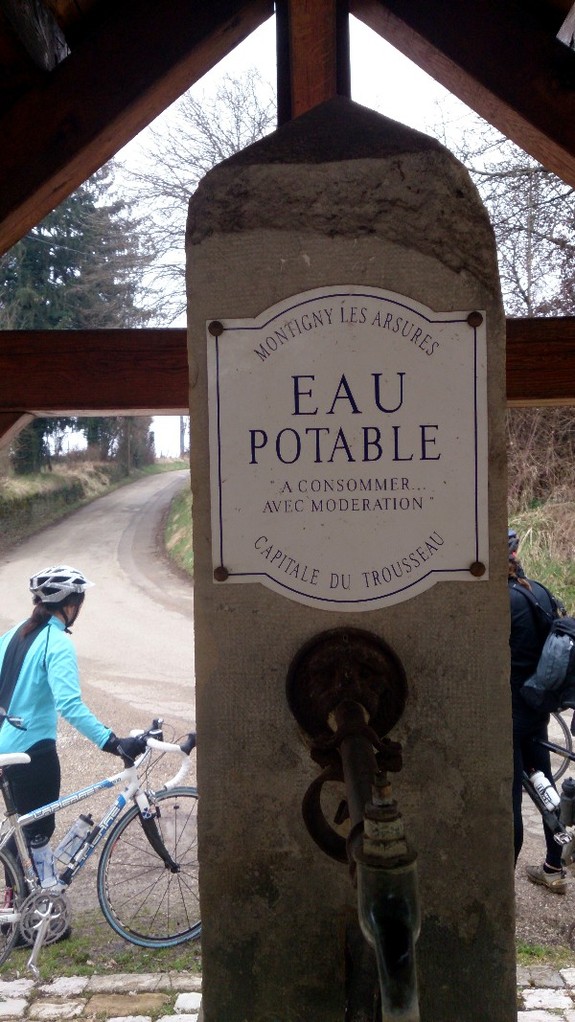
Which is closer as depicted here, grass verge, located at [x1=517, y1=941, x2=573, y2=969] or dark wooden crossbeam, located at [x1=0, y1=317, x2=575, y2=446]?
dark wooden crossbeam, located at [x1=0, y1=317, x2=575, y2=446]

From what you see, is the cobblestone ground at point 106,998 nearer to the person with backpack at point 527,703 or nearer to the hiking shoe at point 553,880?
the person with backpack at point 527,703

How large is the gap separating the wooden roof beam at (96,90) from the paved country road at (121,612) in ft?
13.8

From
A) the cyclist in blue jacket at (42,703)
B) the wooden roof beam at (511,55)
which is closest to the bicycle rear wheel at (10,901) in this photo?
the cyclist in blue jacket at (42,703)

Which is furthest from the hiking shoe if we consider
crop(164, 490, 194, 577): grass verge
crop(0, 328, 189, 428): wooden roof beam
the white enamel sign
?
crop(164, 490, 194, 577): grass verge

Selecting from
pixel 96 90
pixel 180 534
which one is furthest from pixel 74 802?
pixel 180 534

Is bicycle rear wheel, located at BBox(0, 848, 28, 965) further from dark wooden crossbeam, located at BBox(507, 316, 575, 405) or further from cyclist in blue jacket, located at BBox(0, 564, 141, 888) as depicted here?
dark wooden crossbeam, located at BBox(507, 316, 575, 405)

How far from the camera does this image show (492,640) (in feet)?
3.82

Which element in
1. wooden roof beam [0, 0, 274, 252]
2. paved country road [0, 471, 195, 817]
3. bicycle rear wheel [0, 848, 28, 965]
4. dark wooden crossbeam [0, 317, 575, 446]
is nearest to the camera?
wooden roof beam [0, 0, 274, 252]

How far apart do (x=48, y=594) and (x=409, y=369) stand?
3195 millimetres

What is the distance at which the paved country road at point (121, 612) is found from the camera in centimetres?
650

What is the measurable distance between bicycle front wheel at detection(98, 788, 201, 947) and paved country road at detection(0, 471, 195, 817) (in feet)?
3.86

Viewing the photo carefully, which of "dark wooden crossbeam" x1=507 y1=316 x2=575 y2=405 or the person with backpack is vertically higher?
"dark wooden crossbeam" x1=507 y1=316 x2=575 y2=405

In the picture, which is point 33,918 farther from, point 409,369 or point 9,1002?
point 409,369

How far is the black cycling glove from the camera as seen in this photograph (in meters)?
3.93
